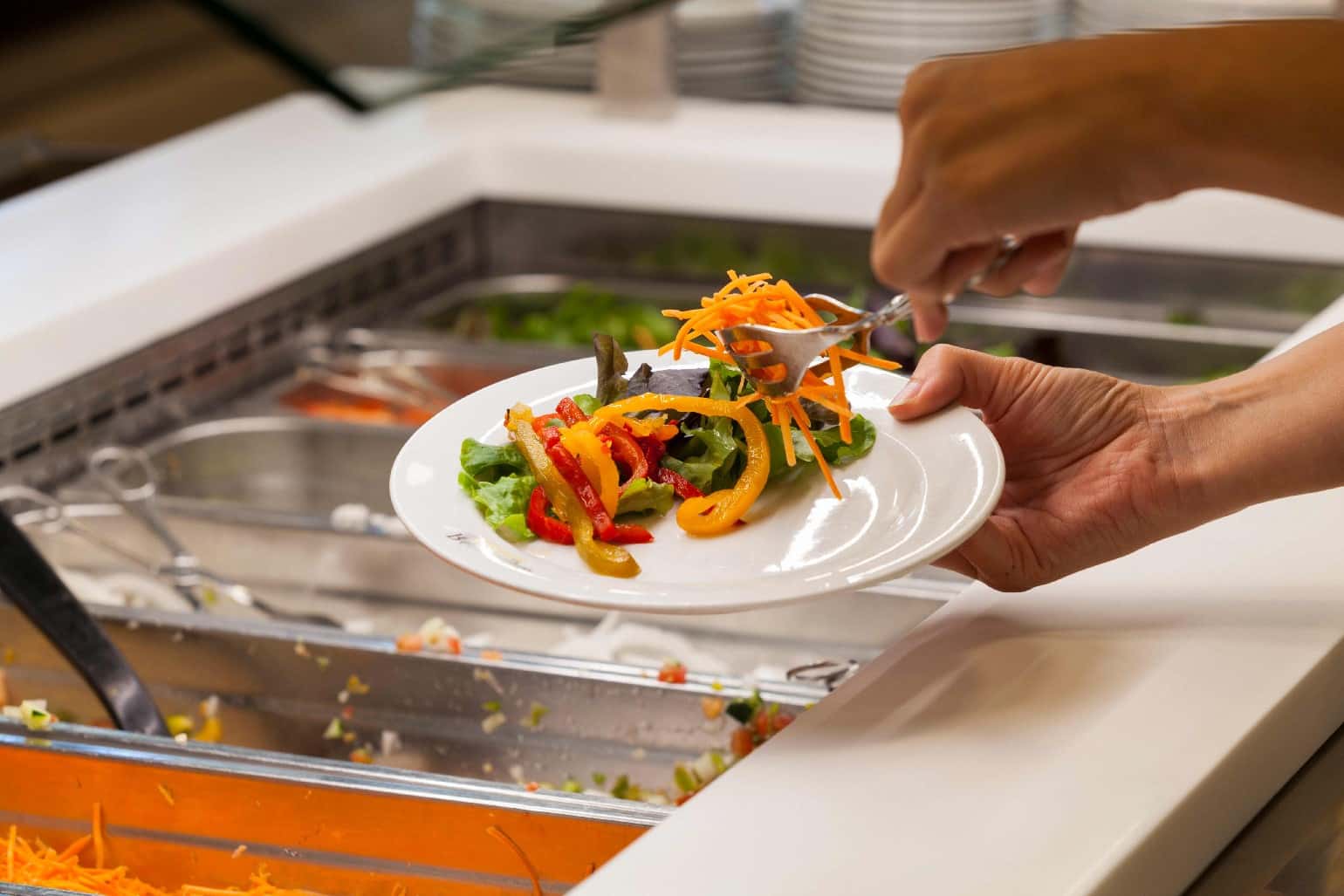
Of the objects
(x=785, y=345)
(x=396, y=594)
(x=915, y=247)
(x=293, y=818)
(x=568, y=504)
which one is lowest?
(x=396, y=594)

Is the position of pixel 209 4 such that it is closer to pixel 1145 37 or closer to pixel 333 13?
pixel 333 13

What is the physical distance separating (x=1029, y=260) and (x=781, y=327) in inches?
10.4

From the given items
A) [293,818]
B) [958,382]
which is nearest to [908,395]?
[958,382]

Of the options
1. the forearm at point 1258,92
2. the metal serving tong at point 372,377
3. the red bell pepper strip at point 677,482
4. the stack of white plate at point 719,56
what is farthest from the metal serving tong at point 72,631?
the stack of white plate at point 719,56

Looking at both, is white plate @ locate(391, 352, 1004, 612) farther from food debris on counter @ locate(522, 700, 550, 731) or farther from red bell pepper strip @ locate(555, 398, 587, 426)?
food debris on counter @ locate(522, 700, 550, 731)

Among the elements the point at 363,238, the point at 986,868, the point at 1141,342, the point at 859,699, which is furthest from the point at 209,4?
the point at 1141,342

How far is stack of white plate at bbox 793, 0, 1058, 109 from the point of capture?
2.79 meters

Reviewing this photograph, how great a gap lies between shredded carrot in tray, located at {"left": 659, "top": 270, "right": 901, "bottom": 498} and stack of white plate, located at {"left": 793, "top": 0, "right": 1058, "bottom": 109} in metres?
1.51

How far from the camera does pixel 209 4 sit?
1.30m

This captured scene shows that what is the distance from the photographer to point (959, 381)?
4.52 feet

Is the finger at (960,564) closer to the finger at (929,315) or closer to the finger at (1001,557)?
the finger at (1001,557)

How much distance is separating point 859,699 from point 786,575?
0.14m

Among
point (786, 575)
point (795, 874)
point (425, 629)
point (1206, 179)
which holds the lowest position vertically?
point (425, 629)

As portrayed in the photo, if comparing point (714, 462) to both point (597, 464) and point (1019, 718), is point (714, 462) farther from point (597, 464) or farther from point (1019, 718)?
point (1019, 718)
